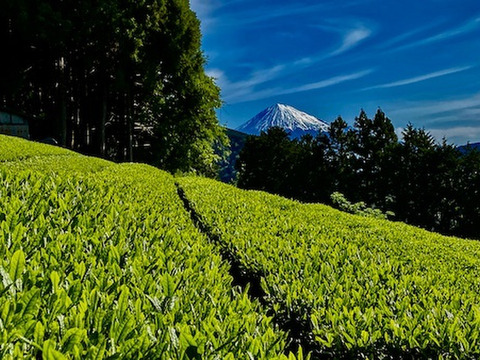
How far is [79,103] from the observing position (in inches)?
1419

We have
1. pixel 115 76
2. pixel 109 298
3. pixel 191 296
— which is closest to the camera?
pixel 109 298

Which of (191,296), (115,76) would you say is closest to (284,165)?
(115,76)

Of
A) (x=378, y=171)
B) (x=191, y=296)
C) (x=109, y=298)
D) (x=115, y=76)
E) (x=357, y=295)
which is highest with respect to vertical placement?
(x=115, y=76)

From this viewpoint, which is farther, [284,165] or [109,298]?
[284,165]

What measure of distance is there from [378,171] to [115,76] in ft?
111

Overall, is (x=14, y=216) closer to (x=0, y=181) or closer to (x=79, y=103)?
(x=0, y=181)

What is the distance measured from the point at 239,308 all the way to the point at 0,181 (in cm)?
403

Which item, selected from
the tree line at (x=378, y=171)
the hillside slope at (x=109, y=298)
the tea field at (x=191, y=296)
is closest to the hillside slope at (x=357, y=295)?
the tea field at (x=191, y=296)

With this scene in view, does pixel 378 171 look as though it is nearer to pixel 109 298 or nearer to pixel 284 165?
pixel 284 165

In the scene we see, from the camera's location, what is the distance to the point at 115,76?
30.5m

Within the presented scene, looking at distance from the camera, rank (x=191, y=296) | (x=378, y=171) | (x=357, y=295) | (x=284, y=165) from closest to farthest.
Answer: (x=191, y=296)
(x=357, y=295)
(x=378, y=171)
(x=284, y=165)

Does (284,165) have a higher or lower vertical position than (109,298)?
higher

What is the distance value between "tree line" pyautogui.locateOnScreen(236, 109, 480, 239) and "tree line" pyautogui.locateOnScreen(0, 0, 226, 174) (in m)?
19.3

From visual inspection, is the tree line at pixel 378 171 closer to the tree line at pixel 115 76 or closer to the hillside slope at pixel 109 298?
the tree line at pixel 115 76
